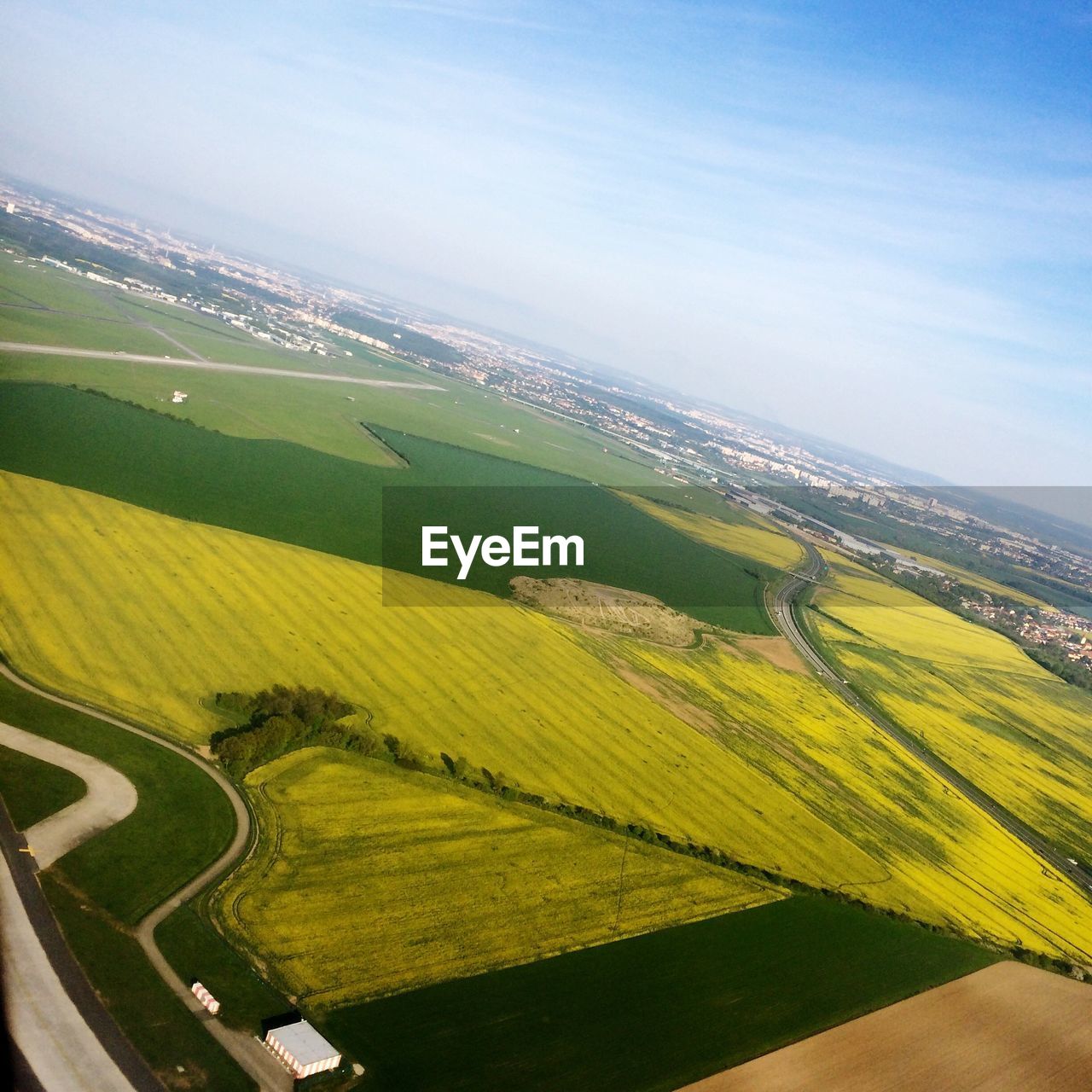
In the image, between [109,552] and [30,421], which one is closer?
[109,552]

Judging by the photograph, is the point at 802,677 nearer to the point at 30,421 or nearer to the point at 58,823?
the point at 58,823

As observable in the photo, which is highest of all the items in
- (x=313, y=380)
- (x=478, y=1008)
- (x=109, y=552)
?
(x=313, y=380)

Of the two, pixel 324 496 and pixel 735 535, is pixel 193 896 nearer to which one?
pixel 324 496

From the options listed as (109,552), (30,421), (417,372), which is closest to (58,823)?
(109,552)

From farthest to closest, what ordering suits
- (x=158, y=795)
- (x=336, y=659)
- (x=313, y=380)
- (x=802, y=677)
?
(x=313, y=380) < (x=802, y=677) < (x=336, y=659) < (x=158, y=795)

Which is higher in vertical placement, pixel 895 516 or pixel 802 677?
pixel 895 516

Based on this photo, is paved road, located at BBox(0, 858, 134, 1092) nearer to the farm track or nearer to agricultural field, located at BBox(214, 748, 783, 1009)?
the farm track

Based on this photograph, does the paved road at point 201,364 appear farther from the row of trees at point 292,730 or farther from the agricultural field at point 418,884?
the agricultural field at point 418,884
